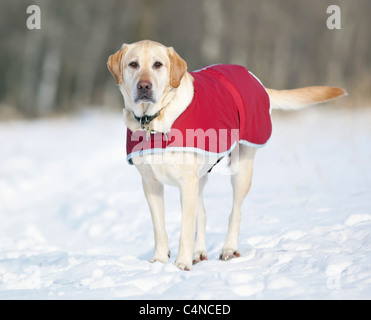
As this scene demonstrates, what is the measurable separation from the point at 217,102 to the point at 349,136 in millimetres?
5342

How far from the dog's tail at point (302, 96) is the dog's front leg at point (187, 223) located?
1304mm

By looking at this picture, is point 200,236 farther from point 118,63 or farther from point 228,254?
point 118,63

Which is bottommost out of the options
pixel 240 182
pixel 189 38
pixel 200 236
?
pixel 200 236

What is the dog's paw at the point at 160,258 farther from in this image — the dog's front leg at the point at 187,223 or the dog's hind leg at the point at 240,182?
the dog's hind leg at the point at 240,182

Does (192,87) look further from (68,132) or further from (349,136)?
(68,132)

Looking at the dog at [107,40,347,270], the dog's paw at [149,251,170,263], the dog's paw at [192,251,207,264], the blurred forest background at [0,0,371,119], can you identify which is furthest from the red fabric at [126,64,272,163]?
the blurred forest background at [0,0,371,119]

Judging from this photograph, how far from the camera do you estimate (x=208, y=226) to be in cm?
533

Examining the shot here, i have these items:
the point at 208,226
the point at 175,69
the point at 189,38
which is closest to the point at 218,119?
the point at 175,69

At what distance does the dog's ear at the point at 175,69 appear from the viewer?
12.2ft

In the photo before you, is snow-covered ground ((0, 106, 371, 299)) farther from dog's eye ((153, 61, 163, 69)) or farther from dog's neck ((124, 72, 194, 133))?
dog's eye ((153, 61, 163, 69))

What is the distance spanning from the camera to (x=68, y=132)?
12.9 metres

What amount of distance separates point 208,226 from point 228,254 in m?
1.18

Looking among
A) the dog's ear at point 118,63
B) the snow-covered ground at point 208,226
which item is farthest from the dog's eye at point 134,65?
the snow-covered ground at point 208,226

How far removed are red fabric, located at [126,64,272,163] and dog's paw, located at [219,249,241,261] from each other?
775mm
